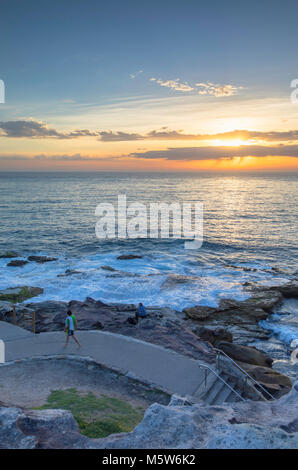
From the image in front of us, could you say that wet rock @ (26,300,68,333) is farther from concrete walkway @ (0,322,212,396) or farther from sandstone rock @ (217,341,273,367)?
sandstone rock @ (217,341,273,367)

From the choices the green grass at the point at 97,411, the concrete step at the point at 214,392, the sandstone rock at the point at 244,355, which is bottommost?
the sandstone rock at the point at 244,355

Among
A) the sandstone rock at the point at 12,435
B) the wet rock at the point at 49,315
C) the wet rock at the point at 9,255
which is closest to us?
the sandstone rock at the point at 12,435

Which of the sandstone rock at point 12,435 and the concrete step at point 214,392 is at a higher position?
the sandstone rock at point 12,435

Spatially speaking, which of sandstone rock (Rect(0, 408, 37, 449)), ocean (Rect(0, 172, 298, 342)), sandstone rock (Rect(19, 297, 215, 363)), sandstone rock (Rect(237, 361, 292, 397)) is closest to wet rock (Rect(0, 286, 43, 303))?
ocean (Rect(0, 172, 298, 342))

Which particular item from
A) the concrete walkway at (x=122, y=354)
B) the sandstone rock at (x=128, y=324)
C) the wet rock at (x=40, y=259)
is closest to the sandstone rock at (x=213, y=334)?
the sandstone rock at (x=128, y=324)

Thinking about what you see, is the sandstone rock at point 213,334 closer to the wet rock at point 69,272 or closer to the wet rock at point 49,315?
the wet rock at point 49,315

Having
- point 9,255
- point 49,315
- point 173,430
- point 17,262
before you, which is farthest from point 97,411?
point 9,255

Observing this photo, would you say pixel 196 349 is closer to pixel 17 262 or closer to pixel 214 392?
pixel 214 392
